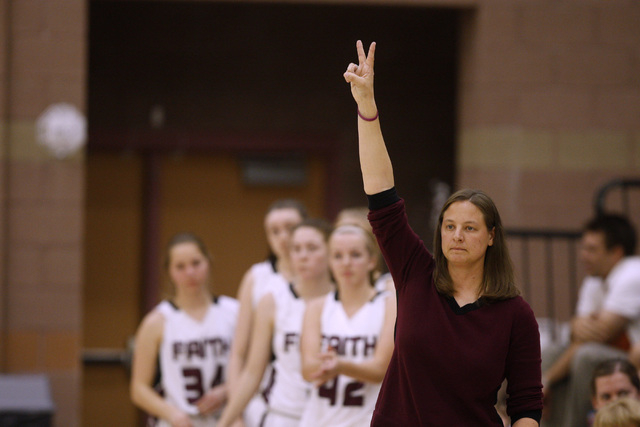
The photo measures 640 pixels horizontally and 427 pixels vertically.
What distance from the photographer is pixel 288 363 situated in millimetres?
4715

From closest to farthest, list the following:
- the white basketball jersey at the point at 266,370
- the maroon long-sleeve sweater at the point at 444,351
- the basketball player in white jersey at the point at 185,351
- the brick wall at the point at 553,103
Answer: the maroon long-sleeve sweater at the point at 444,351, the white basketball jersey at the point at 266,370, the basketball player in white jersey at the point at 185,351, the brick wall at the point at 553,103

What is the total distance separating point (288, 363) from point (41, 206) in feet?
8.71

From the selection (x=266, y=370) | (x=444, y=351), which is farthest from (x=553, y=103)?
(x=444, y=351)

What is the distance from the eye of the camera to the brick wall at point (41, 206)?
6.52 meters

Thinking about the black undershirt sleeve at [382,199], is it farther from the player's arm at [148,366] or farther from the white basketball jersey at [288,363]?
the player's arm at [148,366]

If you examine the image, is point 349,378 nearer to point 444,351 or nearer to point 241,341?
point 241,341

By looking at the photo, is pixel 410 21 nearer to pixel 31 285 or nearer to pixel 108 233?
pixel 108 233

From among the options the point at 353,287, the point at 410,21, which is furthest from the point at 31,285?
the point at 410,21

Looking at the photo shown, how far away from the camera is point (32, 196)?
21.5 ft

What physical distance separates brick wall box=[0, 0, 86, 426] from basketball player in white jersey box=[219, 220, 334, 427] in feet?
7.15

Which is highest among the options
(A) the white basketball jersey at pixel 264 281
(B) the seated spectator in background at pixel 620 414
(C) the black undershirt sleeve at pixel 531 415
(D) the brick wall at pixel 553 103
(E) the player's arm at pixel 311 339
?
(D) the brick wall at pixel 553 103

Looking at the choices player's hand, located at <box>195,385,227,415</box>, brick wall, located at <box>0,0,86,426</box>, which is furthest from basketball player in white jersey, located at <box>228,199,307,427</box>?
brick wall, located at <box>0,0,86,426</box>

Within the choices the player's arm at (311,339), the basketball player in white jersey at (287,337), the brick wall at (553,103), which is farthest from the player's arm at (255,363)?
the brick wall at (553,103)

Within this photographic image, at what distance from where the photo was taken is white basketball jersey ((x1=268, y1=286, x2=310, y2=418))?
4672 mm
